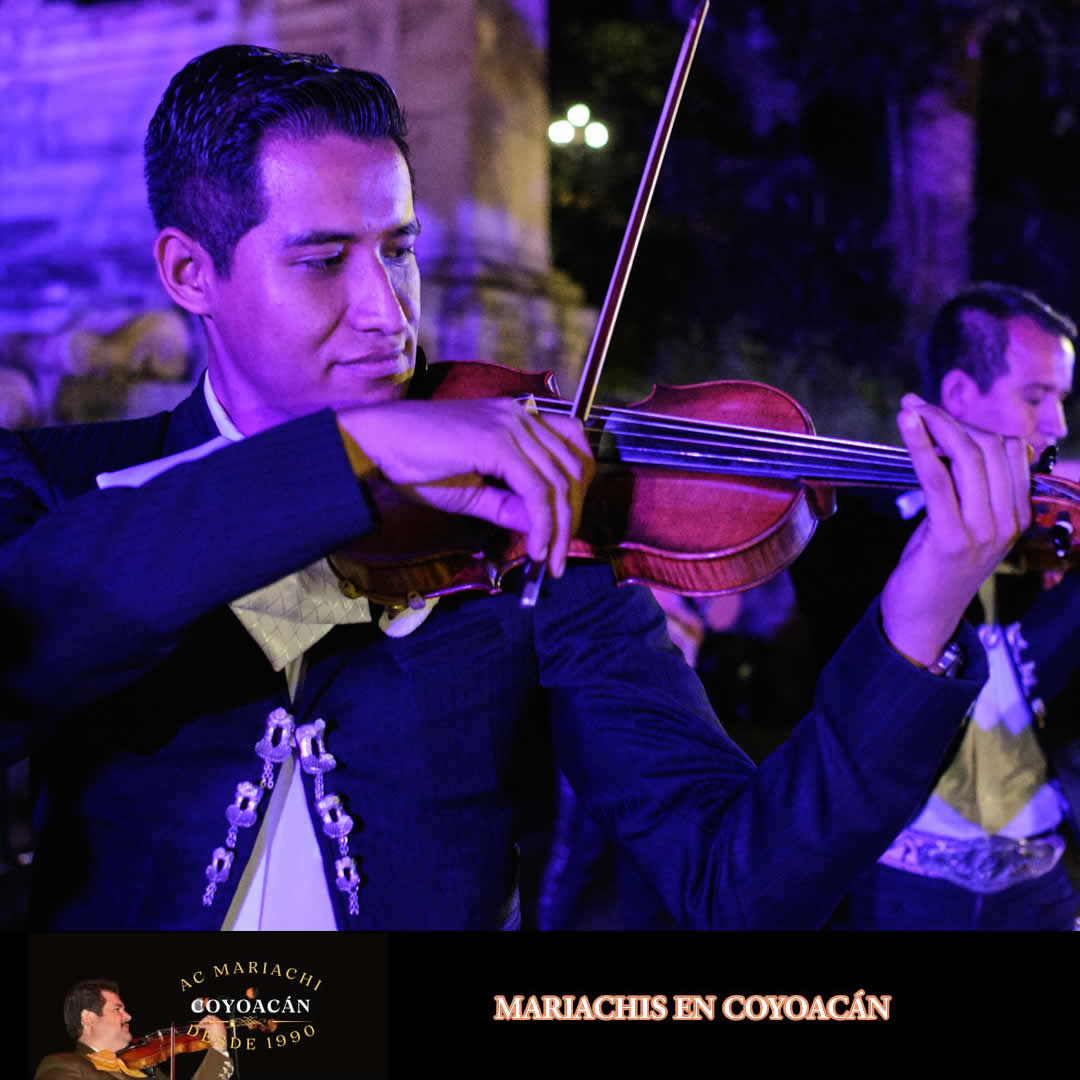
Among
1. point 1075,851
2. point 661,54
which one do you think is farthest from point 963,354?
point 661,54

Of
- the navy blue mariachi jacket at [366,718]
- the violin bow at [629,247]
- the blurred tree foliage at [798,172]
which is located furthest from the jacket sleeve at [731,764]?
the blurred tree foliage at [798,172]

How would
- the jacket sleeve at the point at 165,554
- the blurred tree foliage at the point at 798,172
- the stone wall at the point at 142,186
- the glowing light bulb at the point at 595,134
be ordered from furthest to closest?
the blurred tree foliage at the point at 798,172 → the glowing light bulb at the point at 595,134 → the stone wall at the point at 142,186 → the jacket sleeve at the point at 165,554

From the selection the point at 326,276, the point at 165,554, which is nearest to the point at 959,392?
the point at 326,276

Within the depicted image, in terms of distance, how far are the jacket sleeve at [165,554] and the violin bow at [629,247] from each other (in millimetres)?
356

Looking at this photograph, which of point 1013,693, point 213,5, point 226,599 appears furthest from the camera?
point 213,5

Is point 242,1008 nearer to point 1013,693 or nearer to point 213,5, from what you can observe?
point 1013,693

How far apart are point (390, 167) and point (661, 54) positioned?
7.94 metres

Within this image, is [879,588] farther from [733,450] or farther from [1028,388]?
[733,450]

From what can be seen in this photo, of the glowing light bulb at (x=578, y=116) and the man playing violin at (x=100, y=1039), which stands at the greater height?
the glowing light bulb at (x=578, y=116)

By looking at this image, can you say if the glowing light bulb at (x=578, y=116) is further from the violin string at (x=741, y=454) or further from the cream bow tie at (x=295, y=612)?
the cream bow tie at (x=295, y=612)

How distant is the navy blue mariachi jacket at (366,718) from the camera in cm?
94

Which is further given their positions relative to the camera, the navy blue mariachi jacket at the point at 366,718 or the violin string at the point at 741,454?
the violin string at the point at 741,454

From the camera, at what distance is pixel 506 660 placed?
126 cm

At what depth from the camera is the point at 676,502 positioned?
1.30m
